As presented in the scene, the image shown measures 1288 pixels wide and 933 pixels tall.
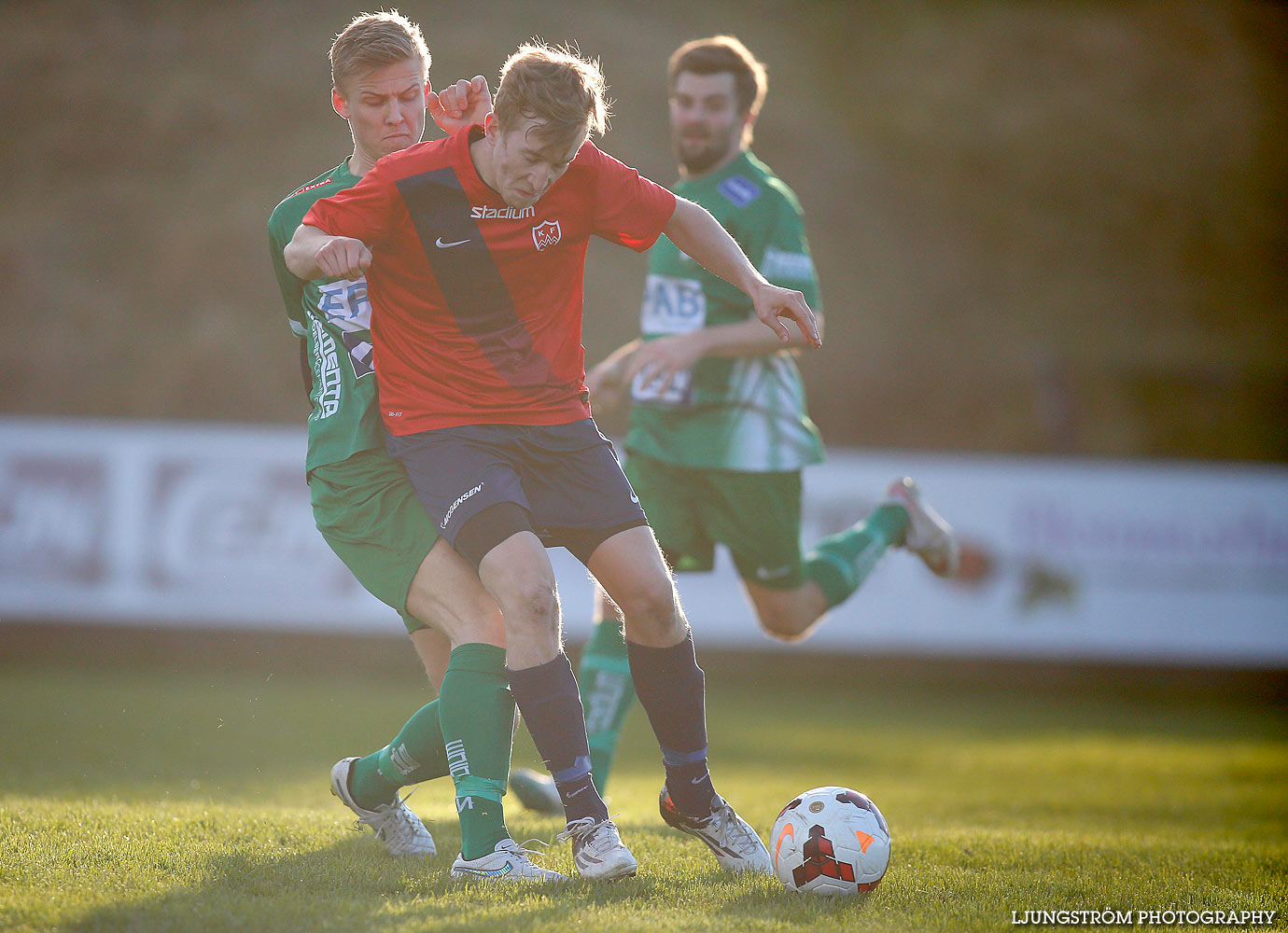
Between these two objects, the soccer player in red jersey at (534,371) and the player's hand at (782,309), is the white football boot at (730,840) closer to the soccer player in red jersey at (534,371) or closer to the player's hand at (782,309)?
the soccer player in red jersey at (534,371)

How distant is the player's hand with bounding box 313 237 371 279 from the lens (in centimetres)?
299

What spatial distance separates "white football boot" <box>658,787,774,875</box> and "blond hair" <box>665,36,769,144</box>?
2.61m

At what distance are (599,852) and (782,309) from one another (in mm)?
1467

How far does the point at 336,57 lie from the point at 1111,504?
8.04m

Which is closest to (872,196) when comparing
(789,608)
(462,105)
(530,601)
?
(789,608)

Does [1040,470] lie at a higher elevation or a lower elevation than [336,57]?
lower

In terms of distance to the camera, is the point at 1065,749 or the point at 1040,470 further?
the point at 1040,470

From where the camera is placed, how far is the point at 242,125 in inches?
619

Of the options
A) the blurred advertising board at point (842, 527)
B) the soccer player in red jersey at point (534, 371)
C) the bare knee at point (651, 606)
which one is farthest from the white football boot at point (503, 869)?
the blurred advertising board at point (842, 527)

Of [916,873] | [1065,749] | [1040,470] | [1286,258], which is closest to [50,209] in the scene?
[1040,470]

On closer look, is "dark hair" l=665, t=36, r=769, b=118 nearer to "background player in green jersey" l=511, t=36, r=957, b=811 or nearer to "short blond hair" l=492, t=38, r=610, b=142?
"background player in green jersey" l=511, t=36, r=957, b=811

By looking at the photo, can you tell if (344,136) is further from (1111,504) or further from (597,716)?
(597,716)

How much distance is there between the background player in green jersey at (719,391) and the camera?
4.85m

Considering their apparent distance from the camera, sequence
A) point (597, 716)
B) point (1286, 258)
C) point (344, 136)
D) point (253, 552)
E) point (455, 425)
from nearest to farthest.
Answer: point (455, 425)
point (597, 716)
point (253, 552)
point (344, 136)
point (1286, 258)
